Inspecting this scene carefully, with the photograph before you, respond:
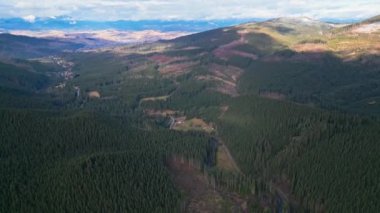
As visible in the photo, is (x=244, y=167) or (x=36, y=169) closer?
(x=36, y=169)

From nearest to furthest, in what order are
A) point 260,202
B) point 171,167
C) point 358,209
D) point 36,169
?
point 358,209 < point 260,202 < point 36,169 < point 171,167

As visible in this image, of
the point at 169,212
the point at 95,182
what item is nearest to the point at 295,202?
the point at 169,212

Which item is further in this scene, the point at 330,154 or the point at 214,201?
the point at 330,154

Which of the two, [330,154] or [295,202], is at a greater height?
[330,154]

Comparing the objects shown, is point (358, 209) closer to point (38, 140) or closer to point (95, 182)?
point (95, 182)

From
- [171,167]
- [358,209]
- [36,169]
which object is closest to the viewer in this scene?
[358,209]

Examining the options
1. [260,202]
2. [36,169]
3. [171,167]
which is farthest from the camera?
[171,167]

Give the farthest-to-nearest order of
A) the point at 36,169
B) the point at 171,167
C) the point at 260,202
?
the point at 171,167, the point at 36,169, the point at 260,202

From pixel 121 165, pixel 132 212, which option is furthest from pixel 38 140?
pixel 132 212

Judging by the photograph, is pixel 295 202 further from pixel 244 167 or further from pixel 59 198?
pixel 59 198
